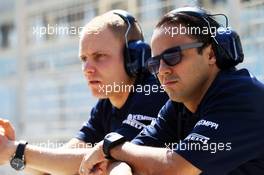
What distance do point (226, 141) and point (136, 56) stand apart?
0.55 metres

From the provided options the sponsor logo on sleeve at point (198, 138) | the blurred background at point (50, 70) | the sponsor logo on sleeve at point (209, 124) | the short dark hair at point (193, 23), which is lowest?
the blurred background at point (50, 70)

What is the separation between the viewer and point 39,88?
4098mm

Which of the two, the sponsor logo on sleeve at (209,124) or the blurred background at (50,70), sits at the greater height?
the sponsor logo on sleeve at (209,124)

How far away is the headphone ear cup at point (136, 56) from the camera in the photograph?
171cm

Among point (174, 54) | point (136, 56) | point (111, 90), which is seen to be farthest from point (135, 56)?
point (174, 54)

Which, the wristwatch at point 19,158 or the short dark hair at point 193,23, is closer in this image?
the short dark hair at point 193,23

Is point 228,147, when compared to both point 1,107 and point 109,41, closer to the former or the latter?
point 109,41

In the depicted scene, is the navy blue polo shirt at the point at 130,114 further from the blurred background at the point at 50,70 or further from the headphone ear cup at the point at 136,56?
the blurred background at the point at 50,70

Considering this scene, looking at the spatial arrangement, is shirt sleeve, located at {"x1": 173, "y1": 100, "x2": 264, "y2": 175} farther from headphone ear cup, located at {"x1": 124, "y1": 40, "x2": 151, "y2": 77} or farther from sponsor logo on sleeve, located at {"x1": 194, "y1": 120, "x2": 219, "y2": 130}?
headphone ear cup, located at {"x1": 124, "y1": 40, "x2": 151, "y2": 77}

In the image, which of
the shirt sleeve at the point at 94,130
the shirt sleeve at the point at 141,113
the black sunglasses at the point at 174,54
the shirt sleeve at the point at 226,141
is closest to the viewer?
the shirt sleeve at the point at 226,141

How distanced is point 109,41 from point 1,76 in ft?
10.8

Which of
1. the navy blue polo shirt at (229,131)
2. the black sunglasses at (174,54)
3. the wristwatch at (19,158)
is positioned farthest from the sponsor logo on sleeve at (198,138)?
the wristwatch at (19,158)

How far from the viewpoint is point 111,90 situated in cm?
174

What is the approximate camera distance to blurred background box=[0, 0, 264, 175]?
362 centimetres
